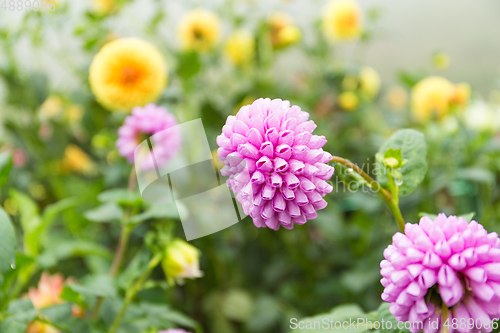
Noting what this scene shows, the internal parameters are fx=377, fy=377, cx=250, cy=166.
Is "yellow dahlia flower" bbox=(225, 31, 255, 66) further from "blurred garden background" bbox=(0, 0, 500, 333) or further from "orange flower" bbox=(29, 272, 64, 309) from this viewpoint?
"orange flower" bbox=(29, 272, 64, 309)

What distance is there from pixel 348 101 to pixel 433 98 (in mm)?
210

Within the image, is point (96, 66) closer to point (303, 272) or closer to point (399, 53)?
point (303, 272)

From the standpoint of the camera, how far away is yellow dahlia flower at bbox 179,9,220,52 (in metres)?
0.91

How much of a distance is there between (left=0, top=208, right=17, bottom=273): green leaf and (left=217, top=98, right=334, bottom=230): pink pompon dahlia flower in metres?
0.16

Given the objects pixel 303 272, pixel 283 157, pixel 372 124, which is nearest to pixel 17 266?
pixel 283 157

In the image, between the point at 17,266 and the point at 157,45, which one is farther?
the point at 157,45

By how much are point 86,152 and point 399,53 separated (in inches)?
40.2

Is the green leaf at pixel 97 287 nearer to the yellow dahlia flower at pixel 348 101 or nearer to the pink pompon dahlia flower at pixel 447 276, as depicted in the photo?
the pink pompon dahlia flower at pixel 447 276

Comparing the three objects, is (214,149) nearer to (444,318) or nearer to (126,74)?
(126,74)

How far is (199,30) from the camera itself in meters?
0.91

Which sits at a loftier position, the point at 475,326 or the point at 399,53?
the point at 399,53

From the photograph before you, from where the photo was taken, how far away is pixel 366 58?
131 cm

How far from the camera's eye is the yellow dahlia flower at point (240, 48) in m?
0.95

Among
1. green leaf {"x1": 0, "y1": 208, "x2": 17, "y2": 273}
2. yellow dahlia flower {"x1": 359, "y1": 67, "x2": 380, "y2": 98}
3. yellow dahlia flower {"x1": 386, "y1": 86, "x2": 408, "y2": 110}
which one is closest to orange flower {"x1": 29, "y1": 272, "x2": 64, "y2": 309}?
green leaf {"x1": 0, "y1": 208, "x2": 17, "y2": 273}
